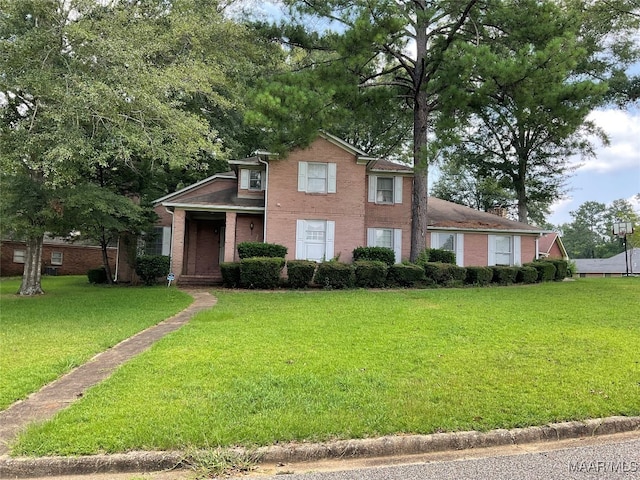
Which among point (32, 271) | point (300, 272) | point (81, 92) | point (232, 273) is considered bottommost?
point (32, 271)

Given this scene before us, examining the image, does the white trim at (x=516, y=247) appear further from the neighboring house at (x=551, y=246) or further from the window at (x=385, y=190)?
the neighboring house at (x=551, y=246)

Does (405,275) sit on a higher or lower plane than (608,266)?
lower

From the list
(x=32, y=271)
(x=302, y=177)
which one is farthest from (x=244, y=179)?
(x=32, y=271)

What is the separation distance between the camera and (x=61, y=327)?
8227 millimetres

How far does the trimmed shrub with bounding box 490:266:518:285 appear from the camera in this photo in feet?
53.3

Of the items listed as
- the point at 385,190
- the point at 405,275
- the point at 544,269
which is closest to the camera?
the point at 405,275

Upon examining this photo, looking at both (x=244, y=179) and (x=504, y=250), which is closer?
(x=244, y=179)

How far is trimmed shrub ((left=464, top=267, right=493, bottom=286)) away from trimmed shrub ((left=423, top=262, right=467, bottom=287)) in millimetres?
461

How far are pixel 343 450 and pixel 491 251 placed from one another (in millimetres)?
18291

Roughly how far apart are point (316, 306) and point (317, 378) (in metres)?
5.62

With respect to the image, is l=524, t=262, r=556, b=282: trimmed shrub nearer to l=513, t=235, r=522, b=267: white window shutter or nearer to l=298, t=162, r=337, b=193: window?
l=513, t=235, r=522, b=267: white window shutter

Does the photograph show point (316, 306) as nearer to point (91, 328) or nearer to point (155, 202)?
point (91, 328)

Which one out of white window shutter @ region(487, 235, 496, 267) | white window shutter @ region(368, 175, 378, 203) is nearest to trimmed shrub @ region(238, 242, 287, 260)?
white window shutter @ region(368, 175, 378, 203)

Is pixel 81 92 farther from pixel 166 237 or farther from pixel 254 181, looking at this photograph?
pixel 166 237
